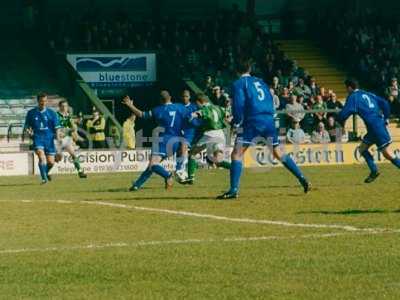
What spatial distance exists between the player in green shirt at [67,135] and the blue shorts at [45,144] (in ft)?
4.65

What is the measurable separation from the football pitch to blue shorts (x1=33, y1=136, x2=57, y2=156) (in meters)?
6.57

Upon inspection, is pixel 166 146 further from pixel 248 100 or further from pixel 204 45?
pixel 204 45

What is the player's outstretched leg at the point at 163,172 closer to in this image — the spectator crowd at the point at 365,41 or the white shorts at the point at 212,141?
the white shorts at the point at 212,141

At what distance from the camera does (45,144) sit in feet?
93.8

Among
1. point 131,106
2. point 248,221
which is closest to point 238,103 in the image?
point 131,106

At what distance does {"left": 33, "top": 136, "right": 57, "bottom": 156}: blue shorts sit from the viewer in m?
28.5

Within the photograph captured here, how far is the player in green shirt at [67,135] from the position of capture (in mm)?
30781

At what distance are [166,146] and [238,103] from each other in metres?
4.59

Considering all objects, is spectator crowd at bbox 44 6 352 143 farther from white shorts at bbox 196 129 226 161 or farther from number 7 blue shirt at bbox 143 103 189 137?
number 7 blue shirt at bbox 143 103 189 137

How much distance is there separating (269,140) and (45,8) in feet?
91.3

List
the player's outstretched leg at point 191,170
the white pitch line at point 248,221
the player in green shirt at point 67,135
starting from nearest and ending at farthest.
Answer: the white pitch line at point 248,221 < the player's outstretched leg at point 191,170 < the player in green shirt at point 67,135

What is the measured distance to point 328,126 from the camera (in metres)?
37.4

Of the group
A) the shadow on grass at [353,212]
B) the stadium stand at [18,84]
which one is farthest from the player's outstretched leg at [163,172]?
the stadium stand at [18,84]

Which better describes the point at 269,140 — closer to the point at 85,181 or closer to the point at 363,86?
the point at 85,181
